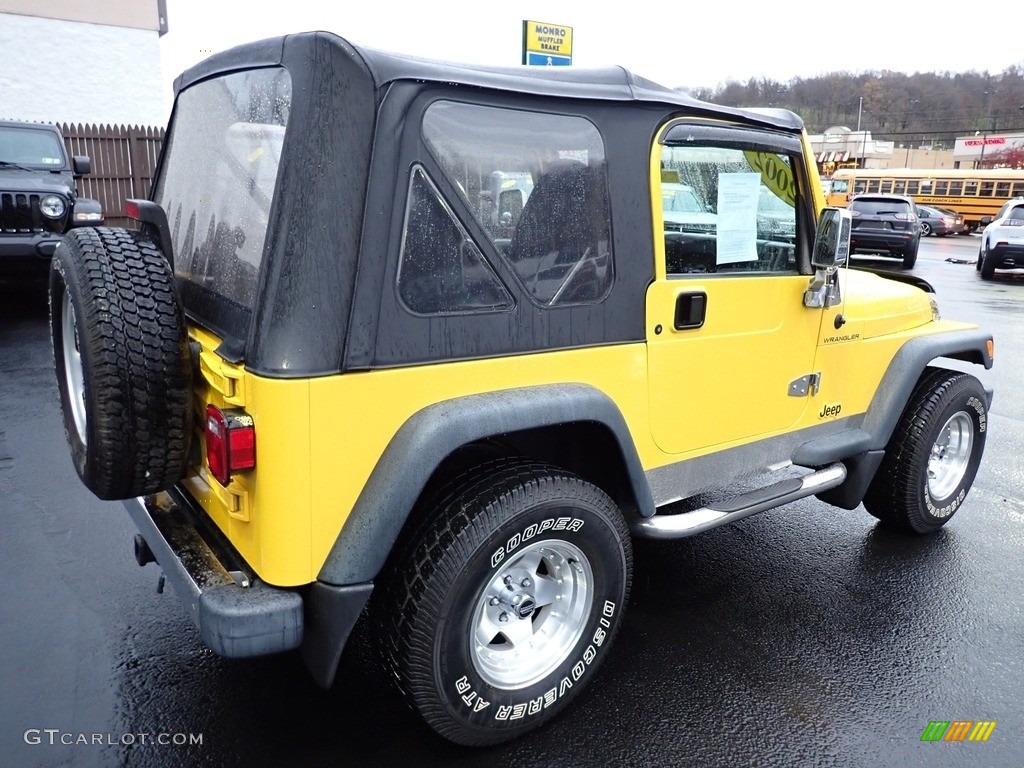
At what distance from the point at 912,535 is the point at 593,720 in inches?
92.8

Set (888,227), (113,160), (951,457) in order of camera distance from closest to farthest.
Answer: (951,457) < (113,160) < (888,227)

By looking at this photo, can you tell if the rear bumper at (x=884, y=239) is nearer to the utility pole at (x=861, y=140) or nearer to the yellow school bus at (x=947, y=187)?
the yellow school bus at (x=947, y=187)

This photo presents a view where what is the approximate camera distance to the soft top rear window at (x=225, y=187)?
221 centimetres

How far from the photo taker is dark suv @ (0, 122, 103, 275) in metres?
8.36

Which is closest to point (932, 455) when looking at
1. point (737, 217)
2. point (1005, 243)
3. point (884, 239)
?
point (737, 217)

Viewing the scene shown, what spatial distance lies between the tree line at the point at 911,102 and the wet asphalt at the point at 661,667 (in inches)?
2620

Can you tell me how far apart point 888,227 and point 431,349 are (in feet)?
61.7

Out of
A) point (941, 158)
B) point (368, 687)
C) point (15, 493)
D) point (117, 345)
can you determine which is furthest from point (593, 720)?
point (941, 158)

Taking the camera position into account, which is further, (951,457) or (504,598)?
(951,457)

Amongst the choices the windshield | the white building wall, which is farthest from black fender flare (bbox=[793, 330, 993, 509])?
the white building wall

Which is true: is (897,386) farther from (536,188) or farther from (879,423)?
(536,188)

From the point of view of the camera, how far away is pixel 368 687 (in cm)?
283

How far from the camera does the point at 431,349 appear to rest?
2.22 metres

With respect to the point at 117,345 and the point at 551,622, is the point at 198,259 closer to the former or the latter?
the point at 117,345
